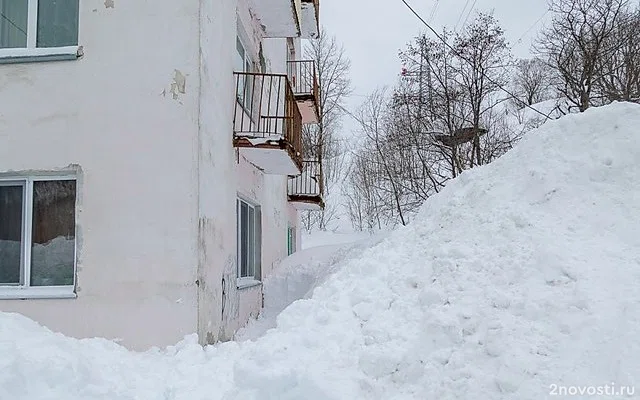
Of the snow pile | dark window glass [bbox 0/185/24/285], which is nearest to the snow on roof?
the snow pile

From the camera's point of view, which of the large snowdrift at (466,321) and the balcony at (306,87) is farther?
the balcony at (306,87)

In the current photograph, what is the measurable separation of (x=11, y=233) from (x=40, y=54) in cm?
210

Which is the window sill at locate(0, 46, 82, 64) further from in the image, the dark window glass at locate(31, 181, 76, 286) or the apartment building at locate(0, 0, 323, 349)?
the dark window glass at locate(31, 181, 76, 286)

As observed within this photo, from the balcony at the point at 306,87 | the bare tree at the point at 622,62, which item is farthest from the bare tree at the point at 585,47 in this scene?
the balcony at the point at 306,87

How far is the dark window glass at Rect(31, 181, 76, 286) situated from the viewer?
20.3 feet

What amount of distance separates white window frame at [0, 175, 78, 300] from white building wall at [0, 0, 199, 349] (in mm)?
94

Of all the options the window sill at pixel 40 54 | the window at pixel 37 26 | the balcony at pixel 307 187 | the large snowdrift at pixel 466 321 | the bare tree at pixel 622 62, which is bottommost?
the large snowdrift at pixel 466 321

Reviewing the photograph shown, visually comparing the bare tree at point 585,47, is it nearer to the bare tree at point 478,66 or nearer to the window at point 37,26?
the bare tree at point 478,66

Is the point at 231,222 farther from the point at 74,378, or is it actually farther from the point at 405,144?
the point at 405,144

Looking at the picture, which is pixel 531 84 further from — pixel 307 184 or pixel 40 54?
pixel 40 54

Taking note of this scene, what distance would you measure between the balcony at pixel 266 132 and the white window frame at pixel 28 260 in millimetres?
2656

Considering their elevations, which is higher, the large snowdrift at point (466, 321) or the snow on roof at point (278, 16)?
the snow on roof at point (278, 16)

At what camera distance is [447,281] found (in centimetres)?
520

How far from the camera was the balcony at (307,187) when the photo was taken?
15.6 m
